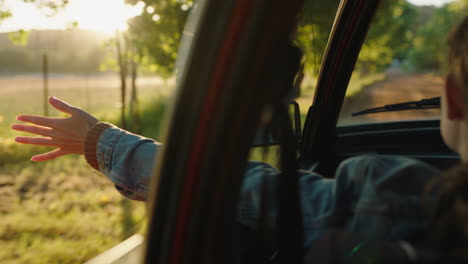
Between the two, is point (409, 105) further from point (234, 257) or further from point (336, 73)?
point (234, 257)

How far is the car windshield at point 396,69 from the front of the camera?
1616 millimetres

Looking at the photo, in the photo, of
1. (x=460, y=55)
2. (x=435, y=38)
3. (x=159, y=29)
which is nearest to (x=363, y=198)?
(x=460, y=55)

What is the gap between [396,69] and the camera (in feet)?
6.57

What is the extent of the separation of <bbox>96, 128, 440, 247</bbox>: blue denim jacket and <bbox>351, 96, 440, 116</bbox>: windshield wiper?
106 cm

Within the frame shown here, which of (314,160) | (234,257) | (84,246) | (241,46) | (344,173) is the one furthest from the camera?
(84,246)

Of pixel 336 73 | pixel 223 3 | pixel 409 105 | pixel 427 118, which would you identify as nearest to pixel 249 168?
pixel 223 3

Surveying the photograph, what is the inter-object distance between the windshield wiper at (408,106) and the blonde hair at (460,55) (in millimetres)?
1085

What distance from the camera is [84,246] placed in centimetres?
347

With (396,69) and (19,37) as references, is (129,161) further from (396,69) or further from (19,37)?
(19,37)

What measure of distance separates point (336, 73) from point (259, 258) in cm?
115

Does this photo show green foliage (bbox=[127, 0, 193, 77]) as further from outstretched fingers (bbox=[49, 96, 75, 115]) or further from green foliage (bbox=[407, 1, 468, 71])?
green foliage (bbox=[407, 1, 468, 71])

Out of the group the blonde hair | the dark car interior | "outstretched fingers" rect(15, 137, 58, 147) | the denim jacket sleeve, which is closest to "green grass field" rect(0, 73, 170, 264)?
"outstretched fingers" rect(15, 137, 58, 147)

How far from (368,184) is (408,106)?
125 centimetres

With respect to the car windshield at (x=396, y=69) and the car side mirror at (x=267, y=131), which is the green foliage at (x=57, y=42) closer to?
the car windshield at (x=396, y=69)
